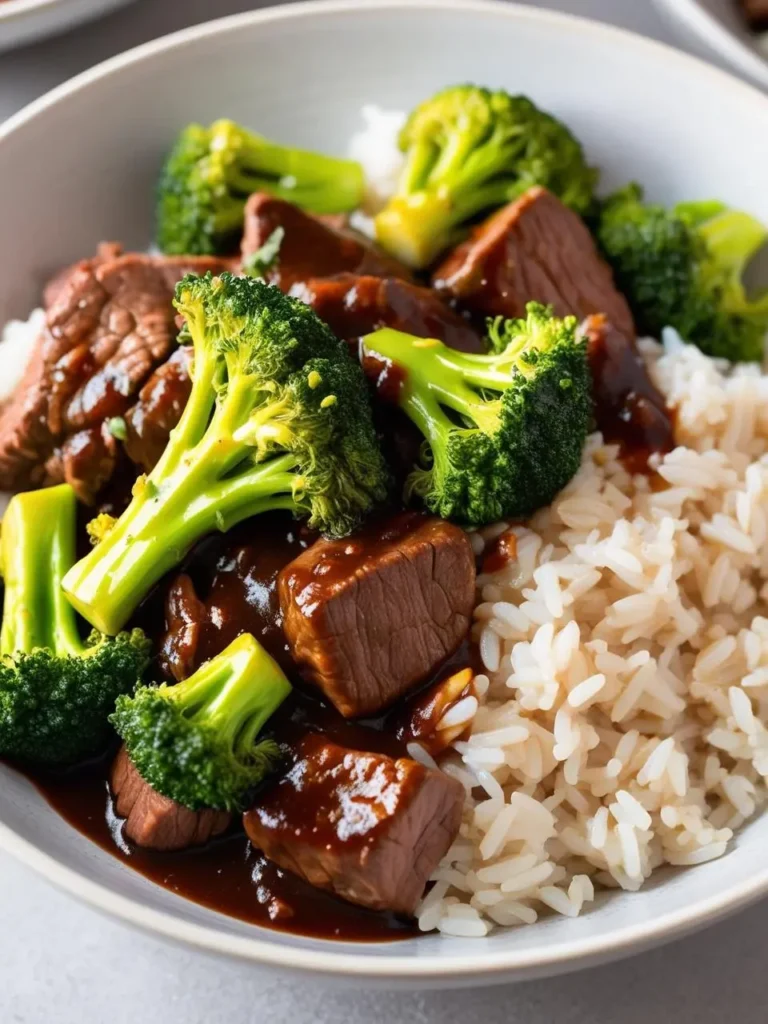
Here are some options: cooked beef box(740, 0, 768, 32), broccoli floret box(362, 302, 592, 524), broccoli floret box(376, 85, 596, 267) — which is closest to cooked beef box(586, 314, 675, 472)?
broccoli floret box(362, 302, 592, 524)

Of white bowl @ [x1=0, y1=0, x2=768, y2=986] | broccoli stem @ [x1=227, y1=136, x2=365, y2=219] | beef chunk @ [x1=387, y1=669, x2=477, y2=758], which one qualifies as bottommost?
beef chunk @ [x1=387, y1=669, x2=477, y2=758]

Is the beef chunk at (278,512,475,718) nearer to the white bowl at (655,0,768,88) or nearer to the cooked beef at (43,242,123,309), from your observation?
the cooked beef at (43,242,123,309)

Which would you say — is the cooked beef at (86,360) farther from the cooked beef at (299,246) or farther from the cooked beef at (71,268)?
the cooked beef at (299,246)

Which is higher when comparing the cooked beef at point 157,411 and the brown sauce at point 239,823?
the cooked beef at point 157,411

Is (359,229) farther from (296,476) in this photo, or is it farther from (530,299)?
(296,476)

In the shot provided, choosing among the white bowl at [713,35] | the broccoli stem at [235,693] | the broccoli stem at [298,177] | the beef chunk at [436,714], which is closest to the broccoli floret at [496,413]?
the beef chunk at [436,714]

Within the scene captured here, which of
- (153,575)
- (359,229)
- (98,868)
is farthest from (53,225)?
(98,868)

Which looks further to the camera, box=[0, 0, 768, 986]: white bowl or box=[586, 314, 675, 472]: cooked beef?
box=[0, 0, 768, 986]: white bowl
